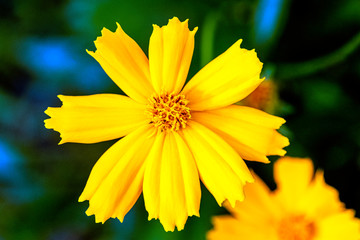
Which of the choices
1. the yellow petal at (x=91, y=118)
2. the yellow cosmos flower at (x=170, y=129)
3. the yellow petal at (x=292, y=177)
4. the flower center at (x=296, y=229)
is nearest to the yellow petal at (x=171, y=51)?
the yellow cosmos flower at (x=170, y=129)

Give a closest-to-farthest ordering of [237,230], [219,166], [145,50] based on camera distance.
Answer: [219,166] < [237,230] < [145,50]

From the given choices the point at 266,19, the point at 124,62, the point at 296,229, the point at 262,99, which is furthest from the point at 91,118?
the point at 296,229

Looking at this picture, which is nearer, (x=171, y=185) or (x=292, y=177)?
(x=171, y=185)

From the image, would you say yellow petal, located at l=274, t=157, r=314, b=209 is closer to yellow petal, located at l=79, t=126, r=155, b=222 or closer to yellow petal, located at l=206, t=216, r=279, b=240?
yellow petal, located at l=206, t=216, r=279, b=240

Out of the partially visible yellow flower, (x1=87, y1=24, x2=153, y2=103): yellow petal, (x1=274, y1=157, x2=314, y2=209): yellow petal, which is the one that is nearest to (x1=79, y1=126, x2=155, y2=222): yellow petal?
(x1=87, y1=24, x2=153, y2=103): yellow petal

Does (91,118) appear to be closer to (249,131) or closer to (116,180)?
(116,180)

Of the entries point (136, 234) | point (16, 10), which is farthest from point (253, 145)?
point (16, 10)
